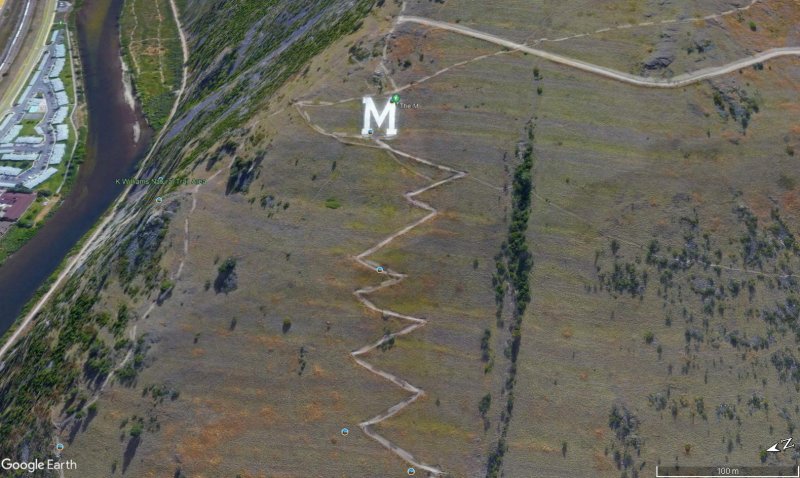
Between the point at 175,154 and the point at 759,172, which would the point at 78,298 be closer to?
the point at 175,154

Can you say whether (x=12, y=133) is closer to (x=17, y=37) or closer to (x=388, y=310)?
(x=17, y=37)

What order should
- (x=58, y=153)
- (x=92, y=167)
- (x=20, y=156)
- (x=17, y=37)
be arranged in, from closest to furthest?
(x=92, y=167) → (x=20, y=156) → (x=58, y=153) → (x=17, y=37)

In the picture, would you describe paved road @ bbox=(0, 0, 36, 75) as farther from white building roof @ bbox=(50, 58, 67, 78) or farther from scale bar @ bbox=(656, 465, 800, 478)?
scale bar @ bbox=(656, 465, 800, 478)

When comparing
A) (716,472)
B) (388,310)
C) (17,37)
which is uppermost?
(17,37)

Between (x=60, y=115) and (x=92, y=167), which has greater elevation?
(x=60, y=115)

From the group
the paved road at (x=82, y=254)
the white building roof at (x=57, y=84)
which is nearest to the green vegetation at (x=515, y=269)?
the paved road at (x=82, y=254)

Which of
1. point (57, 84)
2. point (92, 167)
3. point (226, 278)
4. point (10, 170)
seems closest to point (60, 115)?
point (57, 84)

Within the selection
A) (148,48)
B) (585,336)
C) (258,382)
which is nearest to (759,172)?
(585,336)

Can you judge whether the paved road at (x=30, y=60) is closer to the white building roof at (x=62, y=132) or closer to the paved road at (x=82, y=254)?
the white building roof at (x=62, y=132)
